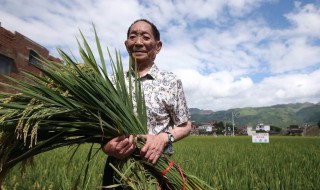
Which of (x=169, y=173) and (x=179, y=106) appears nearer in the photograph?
(x=169, y=173)

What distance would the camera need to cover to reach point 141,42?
1.88 m

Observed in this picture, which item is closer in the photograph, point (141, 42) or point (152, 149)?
point (152, 149)

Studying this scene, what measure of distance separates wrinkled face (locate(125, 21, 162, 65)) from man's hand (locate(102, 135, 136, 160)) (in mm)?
582

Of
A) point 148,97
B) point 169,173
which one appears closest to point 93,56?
point 148,97

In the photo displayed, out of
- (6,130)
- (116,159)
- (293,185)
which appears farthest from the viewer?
(293,185)

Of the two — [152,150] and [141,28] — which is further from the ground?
[141,28]

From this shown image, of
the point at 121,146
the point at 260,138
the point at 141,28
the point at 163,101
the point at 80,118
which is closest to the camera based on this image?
the point at 121,146

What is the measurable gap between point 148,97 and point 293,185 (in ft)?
6.56

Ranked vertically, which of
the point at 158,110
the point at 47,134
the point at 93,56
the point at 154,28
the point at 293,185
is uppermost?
the point at 154,28

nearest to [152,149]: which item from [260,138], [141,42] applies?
[141,42]

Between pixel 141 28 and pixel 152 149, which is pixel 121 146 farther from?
pixel 141 28

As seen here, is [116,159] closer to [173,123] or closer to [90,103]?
[90,103]

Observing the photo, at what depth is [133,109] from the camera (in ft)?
5.44

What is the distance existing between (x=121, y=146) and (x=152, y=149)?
147 mm
